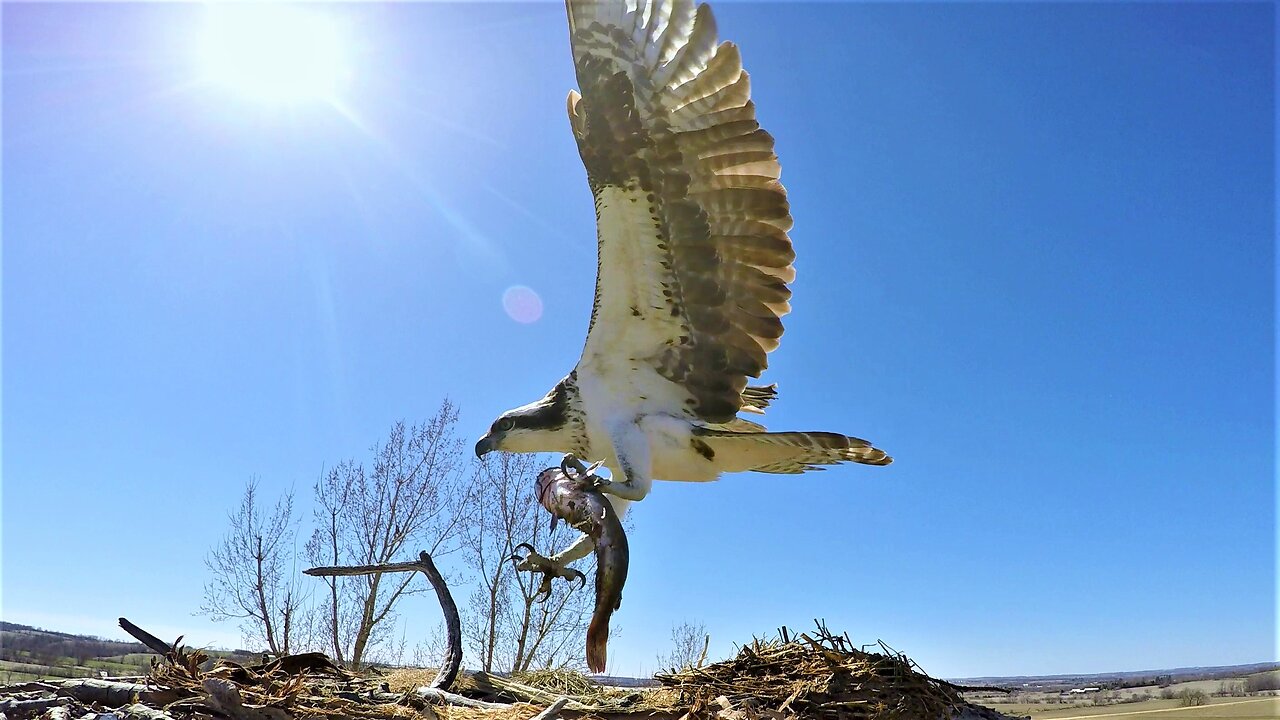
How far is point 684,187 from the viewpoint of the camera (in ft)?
15.2

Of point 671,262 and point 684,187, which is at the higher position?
point 684,187

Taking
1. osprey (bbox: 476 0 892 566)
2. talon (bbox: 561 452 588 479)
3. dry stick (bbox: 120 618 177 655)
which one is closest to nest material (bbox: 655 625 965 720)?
talon (bbox: 561 452 588 479)

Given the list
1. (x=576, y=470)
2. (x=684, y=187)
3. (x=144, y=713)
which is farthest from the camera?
(x=684, y=187)

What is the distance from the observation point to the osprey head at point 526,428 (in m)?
5.10

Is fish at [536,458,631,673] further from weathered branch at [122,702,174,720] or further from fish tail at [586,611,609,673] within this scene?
weathered branch at [122,702,174,720]

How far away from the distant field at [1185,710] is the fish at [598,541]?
415cm

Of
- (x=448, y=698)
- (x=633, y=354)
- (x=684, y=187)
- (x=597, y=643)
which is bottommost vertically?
(x=448, y=698)

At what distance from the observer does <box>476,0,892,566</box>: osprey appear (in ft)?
15.1

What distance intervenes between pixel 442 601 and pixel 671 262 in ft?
7.99

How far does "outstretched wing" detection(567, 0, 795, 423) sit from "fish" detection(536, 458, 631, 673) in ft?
4.64

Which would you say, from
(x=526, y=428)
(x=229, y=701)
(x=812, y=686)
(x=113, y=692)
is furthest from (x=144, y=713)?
(x=526, y=428)

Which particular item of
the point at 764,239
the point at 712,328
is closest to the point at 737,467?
the point at 712,328

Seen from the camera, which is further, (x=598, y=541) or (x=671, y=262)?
(x=671, y=262)

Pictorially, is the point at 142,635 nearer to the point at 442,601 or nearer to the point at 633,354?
the point at 442,601
